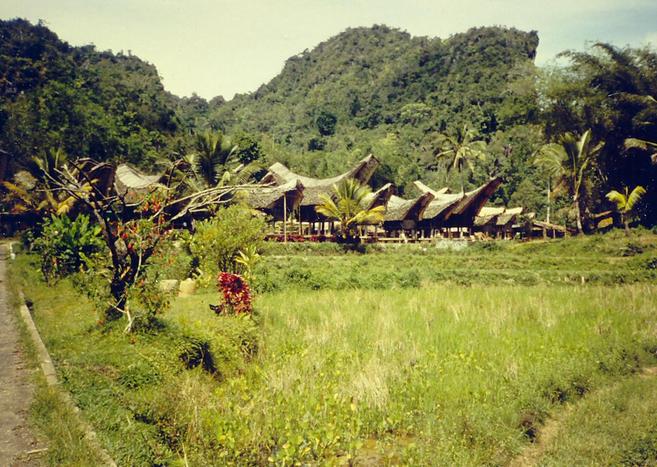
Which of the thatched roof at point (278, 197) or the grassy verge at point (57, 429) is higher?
the thatched roof at point (278, 197)

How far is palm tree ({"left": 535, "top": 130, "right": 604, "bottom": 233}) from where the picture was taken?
29172 millimetres

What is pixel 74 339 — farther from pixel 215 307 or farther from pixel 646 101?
pixel 646 101

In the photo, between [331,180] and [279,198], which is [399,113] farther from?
[279,198]

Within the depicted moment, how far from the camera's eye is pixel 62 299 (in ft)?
37.6

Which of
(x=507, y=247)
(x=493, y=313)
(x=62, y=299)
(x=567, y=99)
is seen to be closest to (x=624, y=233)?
(x=507, y=247)

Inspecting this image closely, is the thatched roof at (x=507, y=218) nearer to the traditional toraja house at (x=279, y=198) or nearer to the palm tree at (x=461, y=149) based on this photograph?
the palm tree at (x=461, y=149)

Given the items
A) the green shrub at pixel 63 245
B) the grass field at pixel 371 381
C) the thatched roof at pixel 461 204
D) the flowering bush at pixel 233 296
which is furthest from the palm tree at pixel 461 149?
the flowering bush at pixel 233 296

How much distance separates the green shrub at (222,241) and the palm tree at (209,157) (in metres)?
12.6

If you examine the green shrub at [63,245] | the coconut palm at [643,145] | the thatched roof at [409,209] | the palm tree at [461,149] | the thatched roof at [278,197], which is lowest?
the green shrub at [63,245]

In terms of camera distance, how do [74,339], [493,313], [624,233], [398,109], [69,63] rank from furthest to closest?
1. [398,109]
2. [69,63]
3. [624,233]
4. [493,313]
5. [74,339]

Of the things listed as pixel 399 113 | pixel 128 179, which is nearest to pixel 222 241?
pixel 128 179

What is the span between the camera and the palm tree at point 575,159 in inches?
1148

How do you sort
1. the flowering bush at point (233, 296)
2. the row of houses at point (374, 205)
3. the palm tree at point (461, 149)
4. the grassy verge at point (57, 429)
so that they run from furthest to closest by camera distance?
A: the palm tree at point (461, 149), the row of houses at point (374, 205), the flowering bush at point (233, 296), the grassy verge at point (57, 429)

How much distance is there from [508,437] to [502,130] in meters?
57.1
